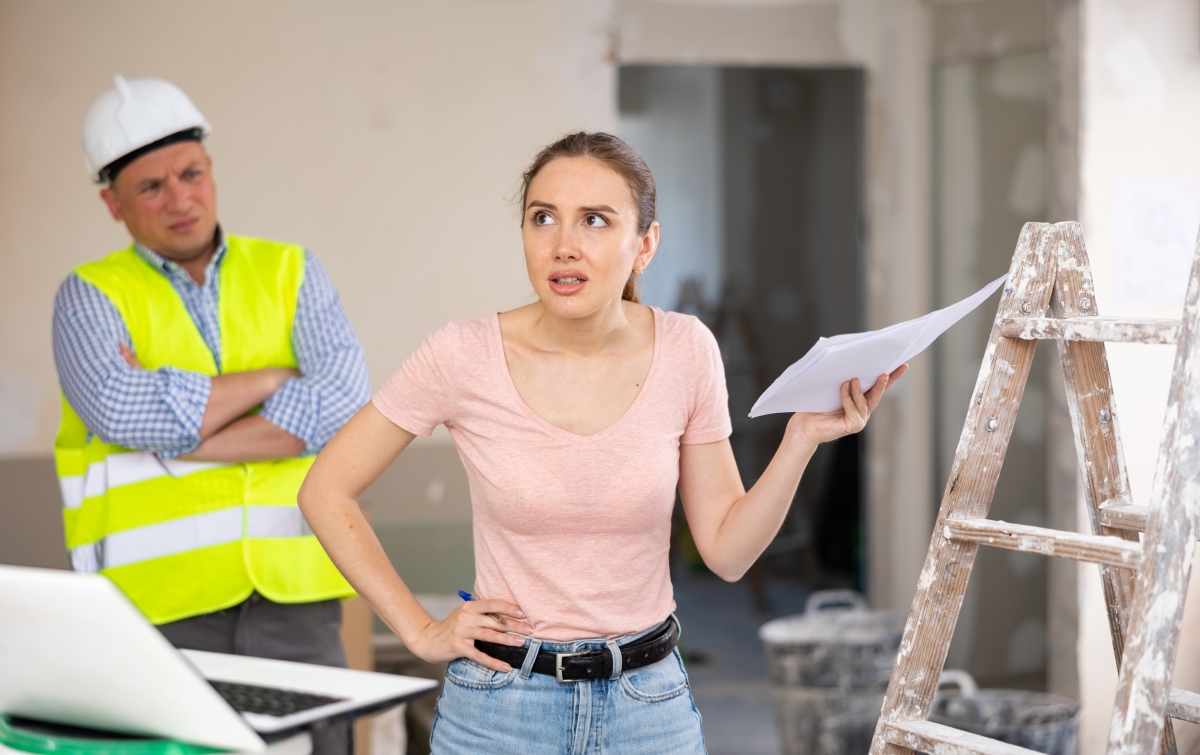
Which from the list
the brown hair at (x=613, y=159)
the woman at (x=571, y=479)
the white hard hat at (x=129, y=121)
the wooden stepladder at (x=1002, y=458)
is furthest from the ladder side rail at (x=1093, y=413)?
the white hard hat at (x=129, y=121)

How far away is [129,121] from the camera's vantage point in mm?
2168

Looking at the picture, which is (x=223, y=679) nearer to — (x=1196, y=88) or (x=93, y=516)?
(x=93, y=516)

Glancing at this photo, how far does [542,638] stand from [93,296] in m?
1.20

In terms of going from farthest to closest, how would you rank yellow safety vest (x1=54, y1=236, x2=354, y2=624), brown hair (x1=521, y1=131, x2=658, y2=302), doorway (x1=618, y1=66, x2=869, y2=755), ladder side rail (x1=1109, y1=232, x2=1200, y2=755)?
doorway (x1=618, y1=66, x2=869, y2=755)
yellow safety vest (x1=54, y1=236, x2=354, y2=624)
brown hair (x1=521, y1=131, x2=658, y2=302)
ladder side rail (x1=1109, y1=232, x2=1200, y2=755)

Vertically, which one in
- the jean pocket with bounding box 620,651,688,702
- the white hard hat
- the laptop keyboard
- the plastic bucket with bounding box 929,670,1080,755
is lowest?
the plastic bucket with bounding box 929,670,1080,755

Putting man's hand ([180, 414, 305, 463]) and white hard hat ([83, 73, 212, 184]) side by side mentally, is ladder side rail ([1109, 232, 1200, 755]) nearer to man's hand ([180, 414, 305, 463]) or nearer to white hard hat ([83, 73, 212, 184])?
Answer: man's hand ([180, 414, 305, 463])

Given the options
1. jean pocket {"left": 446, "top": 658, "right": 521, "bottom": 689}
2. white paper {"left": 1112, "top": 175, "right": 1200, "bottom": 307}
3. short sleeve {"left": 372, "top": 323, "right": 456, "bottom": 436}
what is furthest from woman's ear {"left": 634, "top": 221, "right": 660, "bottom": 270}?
white paper {"left": 1112, "top": 175, "right": 1200, "bottom": 307}

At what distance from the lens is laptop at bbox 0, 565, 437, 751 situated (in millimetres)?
990

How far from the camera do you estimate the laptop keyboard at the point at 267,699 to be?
1.16 meters

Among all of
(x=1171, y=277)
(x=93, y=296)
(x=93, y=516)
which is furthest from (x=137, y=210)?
(x=1171, y=277)

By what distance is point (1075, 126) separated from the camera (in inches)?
132

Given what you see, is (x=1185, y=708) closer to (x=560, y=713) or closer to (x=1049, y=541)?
(x=1049, y=541)

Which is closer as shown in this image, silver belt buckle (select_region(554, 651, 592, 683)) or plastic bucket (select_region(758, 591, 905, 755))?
silver belt buckle (select_region(554, 651, 592, 683))

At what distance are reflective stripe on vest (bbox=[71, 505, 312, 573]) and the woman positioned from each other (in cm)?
62
